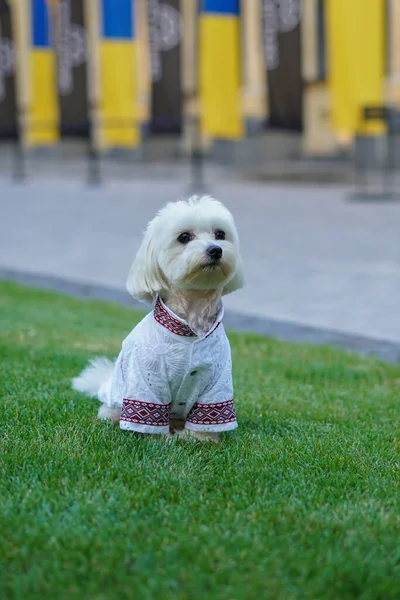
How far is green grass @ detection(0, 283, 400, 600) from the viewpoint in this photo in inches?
95.3

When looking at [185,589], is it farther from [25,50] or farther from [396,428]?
[25,50]

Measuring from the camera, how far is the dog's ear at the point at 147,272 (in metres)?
3.48

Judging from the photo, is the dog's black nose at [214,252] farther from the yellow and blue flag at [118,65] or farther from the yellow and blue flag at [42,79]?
the yellow and blue flag at [42,79]

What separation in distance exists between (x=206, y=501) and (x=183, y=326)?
2.44 ft

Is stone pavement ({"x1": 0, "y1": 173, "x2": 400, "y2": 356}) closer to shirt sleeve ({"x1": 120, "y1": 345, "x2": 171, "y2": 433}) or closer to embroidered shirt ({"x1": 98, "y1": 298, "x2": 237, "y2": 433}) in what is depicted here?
embroidered shirt ({"x1": 98, "y1": 298, "x2": 237, "y2": 433})

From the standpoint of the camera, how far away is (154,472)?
125 inches

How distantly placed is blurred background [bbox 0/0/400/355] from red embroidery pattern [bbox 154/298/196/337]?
3.03 m

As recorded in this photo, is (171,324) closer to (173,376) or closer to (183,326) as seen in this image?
(183,326)

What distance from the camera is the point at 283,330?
6.53 m

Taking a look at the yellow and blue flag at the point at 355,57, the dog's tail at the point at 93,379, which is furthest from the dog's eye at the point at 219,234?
the yellow and blue flag at the point at 355,57

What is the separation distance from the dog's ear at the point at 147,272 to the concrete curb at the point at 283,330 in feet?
8.27

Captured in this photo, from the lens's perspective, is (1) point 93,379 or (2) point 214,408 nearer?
(2) point 214,408

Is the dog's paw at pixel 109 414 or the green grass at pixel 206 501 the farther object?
the dog's paw at pixel 109 414

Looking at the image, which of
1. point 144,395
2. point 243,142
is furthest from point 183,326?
point 243,142
